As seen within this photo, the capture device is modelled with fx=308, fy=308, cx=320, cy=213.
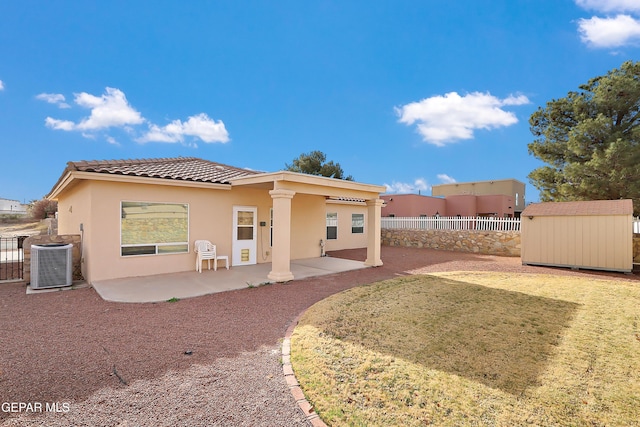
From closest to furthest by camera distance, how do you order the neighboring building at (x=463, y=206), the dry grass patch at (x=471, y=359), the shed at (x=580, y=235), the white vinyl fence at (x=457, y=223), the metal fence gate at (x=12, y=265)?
the dry grass patch at (x=471, y=359) < the metal fence gate at (x=12, y=265) < the shed at (x=580, y=235) < the white vinyl fence at (x=457, y=223) < the neighboring building at (x=463, y=206)

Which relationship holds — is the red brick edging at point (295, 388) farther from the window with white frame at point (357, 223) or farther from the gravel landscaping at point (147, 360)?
the window with white frame at point (357, 223)

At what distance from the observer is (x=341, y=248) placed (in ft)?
57.2

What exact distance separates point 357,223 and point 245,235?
28.8 ft

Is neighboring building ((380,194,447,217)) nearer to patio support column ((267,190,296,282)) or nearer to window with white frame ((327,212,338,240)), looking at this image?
window with white frame ((327,212,338,240))

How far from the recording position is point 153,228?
905 centimetres

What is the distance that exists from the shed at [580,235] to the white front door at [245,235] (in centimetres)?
1063

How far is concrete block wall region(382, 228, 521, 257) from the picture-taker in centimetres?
1556

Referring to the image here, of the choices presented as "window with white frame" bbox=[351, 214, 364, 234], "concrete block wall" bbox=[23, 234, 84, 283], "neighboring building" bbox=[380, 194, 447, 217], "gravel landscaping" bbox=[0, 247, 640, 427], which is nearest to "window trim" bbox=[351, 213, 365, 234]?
"window with white frame" bbox=[351, 214, 364, 234]

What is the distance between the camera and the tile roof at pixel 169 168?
815 cm

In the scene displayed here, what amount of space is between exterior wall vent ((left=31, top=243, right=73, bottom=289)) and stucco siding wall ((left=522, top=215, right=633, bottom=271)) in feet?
50.0

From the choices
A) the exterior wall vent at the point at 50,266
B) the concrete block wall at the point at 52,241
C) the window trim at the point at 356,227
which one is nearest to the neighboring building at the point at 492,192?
the window trim at the point at 356,227

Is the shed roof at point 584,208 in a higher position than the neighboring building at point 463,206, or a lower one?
lower

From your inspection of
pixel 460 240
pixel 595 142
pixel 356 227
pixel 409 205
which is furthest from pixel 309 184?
pixel 595 142

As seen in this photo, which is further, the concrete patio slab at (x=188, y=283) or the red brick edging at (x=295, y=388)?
the concrete patio slab at (x=188, y=283)
